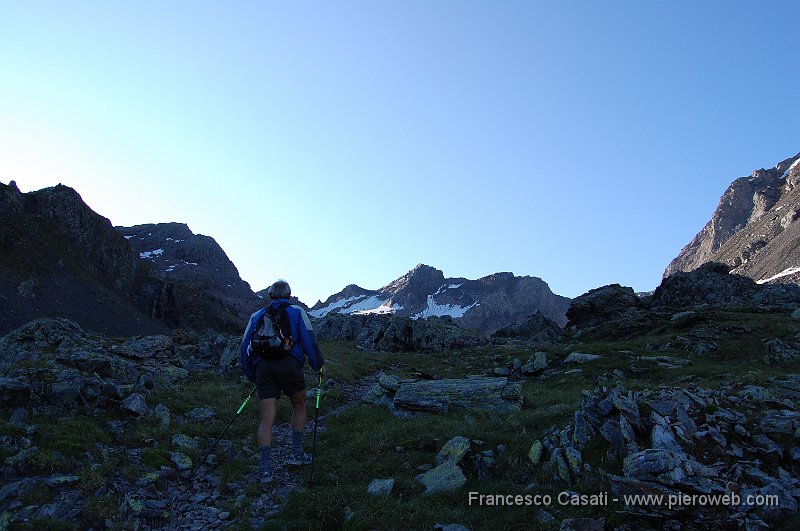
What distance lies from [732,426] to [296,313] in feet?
32.6

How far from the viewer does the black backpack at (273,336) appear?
10.8 m

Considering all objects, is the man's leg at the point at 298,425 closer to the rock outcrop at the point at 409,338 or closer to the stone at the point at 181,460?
the stone at the point at 181,460

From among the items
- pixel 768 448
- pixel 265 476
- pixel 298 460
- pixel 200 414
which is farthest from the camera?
pixel 200 414

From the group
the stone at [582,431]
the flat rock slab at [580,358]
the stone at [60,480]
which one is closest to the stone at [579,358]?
the flat rock slab at [580,358]

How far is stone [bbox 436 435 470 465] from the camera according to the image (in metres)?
10.9

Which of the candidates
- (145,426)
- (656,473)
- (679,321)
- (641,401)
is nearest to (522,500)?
(656,473)

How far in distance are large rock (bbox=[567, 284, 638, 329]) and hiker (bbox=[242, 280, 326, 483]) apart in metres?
62.6

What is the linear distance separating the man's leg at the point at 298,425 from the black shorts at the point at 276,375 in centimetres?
54

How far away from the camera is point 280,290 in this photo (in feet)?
39.5

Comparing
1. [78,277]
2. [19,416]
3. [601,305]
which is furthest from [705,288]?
[78,277]

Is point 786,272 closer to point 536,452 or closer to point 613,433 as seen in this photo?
point 613,433

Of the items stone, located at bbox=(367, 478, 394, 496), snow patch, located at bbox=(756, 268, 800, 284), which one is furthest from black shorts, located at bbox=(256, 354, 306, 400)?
snow patch, located at bbox=(756, 268, 800, 284)

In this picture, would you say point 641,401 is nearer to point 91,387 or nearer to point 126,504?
point 126,504

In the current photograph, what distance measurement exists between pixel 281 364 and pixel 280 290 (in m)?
2.07
